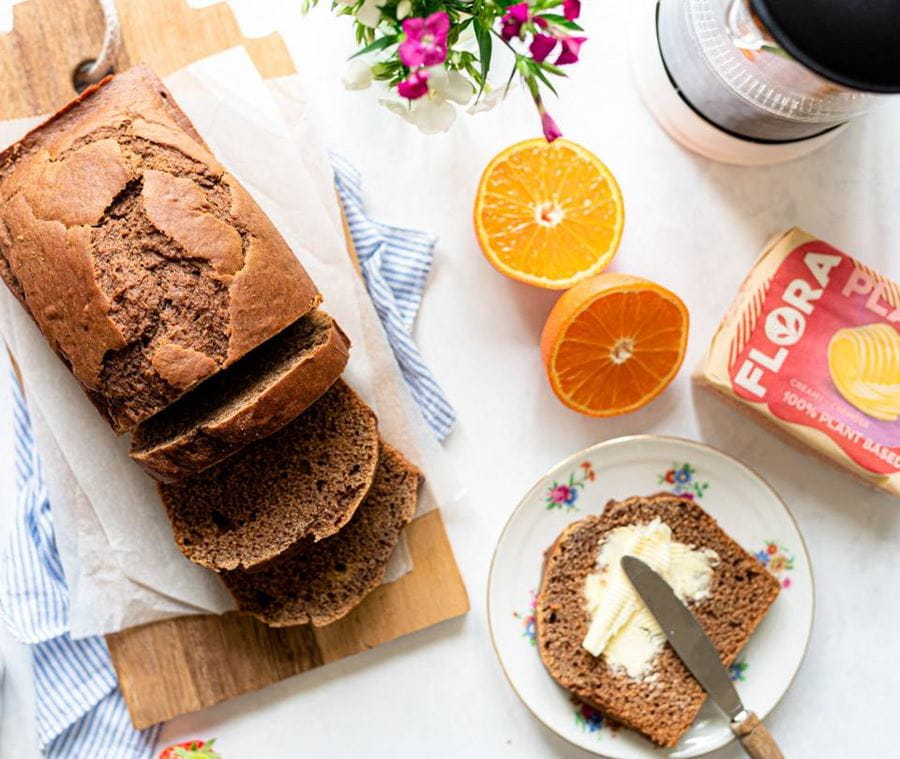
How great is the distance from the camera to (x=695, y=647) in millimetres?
2139

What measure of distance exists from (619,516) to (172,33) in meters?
1.54

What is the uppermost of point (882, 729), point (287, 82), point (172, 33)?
point (172, 33)

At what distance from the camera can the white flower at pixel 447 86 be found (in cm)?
149

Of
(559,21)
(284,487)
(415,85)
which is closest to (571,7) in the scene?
(559,21)

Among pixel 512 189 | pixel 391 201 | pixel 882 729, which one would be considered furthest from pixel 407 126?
pixel 882 729

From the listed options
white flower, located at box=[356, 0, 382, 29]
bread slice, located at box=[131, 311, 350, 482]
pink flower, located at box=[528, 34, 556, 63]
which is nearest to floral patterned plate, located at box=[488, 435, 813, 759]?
bread slice, located at box=[131, 311, 350, 482]

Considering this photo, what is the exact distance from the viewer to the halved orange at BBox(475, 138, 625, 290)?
205cm

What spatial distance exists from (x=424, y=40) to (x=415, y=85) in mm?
69

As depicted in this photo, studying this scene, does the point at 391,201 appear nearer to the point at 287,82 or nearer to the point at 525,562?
the point at 287,82

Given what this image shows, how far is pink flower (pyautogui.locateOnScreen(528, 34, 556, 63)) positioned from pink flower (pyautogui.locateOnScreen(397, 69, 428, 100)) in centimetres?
19

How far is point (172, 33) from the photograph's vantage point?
81.4 inches

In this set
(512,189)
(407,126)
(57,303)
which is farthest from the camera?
(407,126)

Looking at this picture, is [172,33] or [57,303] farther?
[172,33]

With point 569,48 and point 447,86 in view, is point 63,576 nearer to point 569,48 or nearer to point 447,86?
point 447,86
